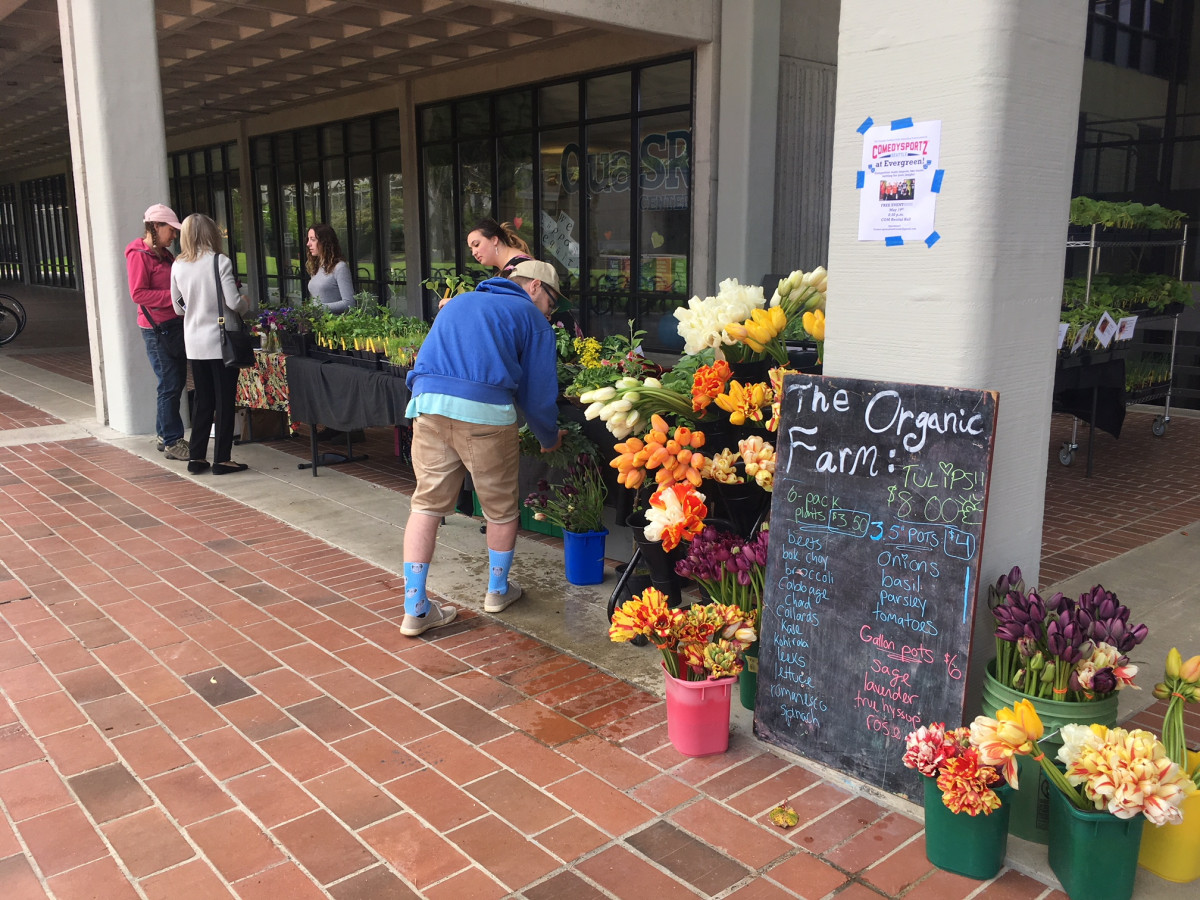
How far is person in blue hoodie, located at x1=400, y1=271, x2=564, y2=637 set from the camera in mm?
3961

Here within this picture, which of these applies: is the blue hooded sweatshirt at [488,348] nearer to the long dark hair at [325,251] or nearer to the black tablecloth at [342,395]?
the black tablecloth at [342,395]

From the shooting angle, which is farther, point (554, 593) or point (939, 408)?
point (554, 593)

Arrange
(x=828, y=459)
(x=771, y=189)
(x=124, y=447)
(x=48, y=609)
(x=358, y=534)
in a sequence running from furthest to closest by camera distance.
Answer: (x=771, y=189)
(x=124, y=447)
(x=358, y=534)
(x=48, y=609)
(x=828, y=459)

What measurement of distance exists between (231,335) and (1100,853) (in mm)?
5891

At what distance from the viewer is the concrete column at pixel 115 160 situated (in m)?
7.56

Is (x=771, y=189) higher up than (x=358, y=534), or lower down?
higher up

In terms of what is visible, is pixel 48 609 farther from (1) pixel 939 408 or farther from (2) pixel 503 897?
(1) pixel 939 408

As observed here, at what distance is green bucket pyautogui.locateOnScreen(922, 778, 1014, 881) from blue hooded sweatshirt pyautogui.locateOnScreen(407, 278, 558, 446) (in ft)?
7.34

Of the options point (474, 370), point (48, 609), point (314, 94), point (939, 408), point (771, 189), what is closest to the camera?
point (939, 408)

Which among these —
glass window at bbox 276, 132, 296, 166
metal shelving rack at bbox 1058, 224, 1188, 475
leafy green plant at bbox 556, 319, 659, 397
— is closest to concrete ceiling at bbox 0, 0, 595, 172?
glass window at bbox 276, 132, 296, 166

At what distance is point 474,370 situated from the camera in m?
3.96

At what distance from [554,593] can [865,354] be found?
220 centimetres

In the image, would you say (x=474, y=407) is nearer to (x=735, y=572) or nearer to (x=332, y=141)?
(x=735, y=572)

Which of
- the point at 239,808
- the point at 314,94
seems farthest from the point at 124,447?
the point at 314,94
